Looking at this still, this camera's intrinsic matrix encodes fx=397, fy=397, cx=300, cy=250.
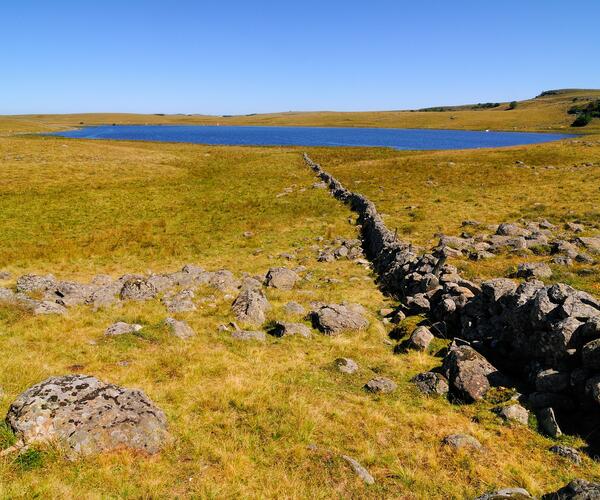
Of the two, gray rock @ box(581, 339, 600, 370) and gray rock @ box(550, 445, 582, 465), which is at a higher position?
gray rock @ box(581, 339, 600, 370)

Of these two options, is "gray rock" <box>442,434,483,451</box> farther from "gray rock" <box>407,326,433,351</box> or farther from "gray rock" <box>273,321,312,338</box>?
"gray rock" <box>273,321,312,338</box>

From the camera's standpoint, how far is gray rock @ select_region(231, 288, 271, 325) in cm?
1811

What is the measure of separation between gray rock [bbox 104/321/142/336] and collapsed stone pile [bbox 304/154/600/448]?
11.3 m

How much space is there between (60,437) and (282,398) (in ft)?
18.7

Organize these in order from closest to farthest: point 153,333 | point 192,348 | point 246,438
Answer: point 246,438, point 192,348, point 153,333

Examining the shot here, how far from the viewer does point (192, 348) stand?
14969mm

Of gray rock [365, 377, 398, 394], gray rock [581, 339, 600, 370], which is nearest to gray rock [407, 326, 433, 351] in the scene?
gray rock [365, 377, 398, 394]

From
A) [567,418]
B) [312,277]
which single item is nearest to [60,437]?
[567,418]

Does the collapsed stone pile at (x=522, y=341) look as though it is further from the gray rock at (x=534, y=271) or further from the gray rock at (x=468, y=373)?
the gray rock at (x=534, y=271)

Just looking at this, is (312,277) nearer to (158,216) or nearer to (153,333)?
(153,333)

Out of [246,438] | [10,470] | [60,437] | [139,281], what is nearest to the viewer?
[10,470]

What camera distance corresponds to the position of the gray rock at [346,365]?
13992 mm

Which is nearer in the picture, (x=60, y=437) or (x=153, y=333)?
(x=60, y=437)

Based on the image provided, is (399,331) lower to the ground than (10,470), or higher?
lower
